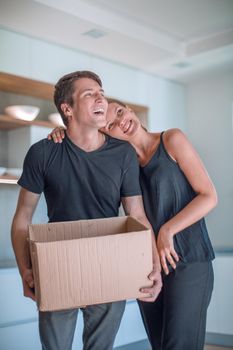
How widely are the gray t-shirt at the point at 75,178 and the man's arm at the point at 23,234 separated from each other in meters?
0.04

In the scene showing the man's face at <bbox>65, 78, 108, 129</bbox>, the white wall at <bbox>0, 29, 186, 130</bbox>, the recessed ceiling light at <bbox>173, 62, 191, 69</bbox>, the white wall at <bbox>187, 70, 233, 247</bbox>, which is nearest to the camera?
the man's face at <bbox>65, 78, 108, 129</bbox>

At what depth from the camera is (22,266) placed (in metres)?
1.57

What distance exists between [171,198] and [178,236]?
0.14 meters

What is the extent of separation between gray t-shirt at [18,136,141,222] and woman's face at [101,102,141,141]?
26 cm

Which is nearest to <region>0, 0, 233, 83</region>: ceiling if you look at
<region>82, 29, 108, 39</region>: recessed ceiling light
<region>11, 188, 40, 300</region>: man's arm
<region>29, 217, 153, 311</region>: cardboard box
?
<region>82, 29, 108, 39</region>: recessed ceiling light

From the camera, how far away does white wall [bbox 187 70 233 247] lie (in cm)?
475

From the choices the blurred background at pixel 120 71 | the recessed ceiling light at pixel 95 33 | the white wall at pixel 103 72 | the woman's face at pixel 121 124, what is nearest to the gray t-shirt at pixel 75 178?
the woman's face at pixel 121 124

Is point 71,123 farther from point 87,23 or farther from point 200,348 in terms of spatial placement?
point 87,23

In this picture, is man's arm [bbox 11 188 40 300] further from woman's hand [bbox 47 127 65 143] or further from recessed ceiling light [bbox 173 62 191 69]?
recessed ceiling light [bbox 173 62 191 69]

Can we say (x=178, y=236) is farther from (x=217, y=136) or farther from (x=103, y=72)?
(x=217, y=136)

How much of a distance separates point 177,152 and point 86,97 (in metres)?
0.37

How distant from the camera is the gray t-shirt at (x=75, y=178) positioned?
1629 mm

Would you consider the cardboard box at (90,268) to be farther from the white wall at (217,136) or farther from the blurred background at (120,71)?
the white wall at (217,136)

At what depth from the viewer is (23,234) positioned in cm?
164
